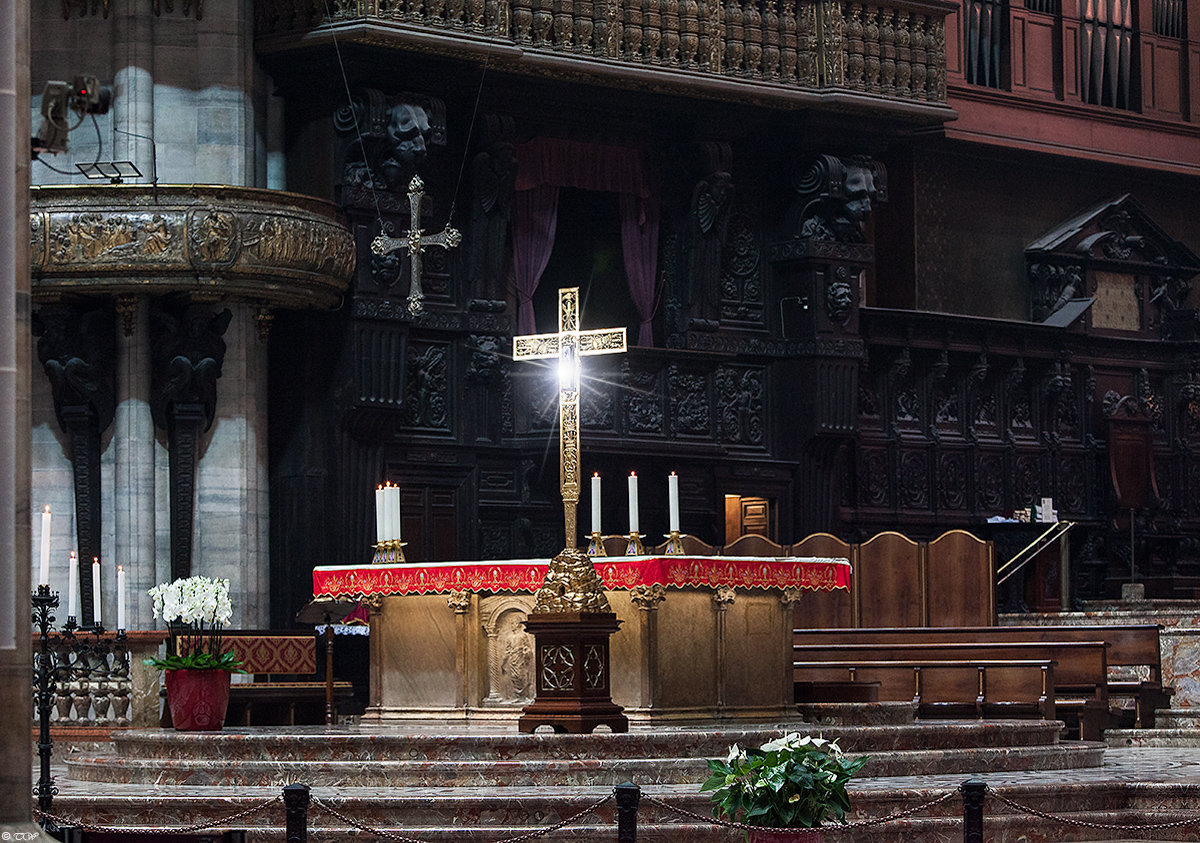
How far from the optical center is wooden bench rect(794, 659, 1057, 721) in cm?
1664

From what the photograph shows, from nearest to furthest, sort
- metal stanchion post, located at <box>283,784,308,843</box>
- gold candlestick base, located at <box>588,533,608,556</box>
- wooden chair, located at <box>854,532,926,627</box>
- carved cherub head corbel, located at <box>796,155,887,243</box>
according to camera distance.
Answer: metal stanchion post, located at <box>283,784,308,843</box>
gold candlestick base, located at <box>588,533,608,556</box>
wooden chair, located at <box>854,532,926,627</box>
carved cherub head corbel, located at <box>796,155,887,243</box>

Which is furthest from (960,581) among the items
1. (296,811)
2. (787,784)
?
(296,811)

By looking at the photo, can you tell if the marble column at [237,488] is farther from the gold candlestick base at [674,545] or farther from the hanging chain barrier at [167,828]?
the hanging chain barrier at [167,828]

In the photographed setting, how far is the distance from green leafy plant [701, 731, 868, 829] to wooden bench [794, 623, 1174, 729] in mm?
8550

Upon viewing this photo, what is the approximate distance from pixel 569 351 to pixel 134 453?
663cm

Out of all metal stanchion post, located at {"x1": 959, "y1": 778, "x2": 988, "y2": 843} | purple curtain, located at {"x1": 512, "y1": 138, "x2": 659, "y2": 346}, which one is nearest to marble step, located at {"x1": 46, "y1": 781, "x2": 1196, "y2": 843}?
metal stanchion post, located at {"x1": 959, "y1": 778, "x2": 988, "y2": 843}

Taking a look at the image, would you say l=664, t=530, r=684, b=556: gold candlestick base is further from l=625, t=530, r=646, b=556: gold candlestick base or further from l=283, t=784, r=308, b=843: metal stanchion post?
l=283, t=784, r=308, b=843: metal stanchion post

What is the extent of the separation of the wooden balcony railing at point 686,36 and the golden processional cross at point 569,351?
6.33m

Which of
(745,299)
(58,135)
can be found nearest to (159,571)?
(745,299)

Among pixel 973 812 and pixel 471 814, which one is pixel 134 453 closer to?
pixel 471 814

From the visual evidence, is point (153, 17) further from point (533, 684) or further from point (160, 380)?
point (533, 684)

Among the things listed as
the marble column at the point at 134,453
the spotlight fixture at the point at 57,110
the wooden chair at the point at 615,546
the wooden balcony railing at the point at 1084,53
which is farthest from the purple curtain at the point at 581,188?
the spotlight fixture at the point at 57,110

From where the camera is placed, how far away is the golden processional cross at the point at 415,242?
17539mm

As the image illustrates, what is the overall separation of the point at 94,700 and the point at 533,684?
137 inches
